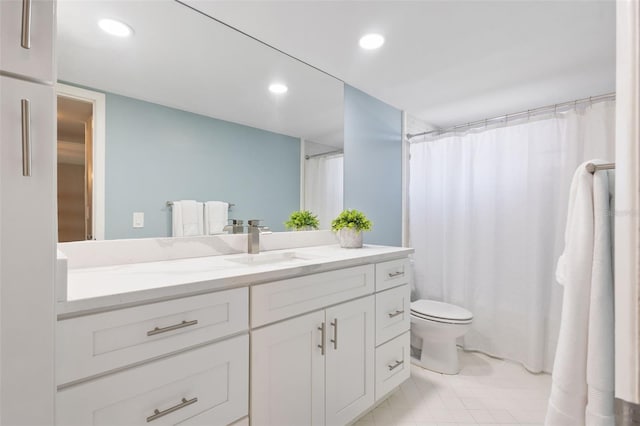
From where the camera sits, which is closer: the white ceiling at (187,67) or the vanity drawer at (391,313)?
the white ceiling at (187,67)

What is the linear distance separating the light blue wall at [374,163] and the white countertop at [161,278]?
914mm

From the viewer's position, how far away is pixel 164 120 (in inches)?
58.1

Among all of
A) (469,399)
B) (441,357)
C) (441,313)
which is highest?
(441,313)

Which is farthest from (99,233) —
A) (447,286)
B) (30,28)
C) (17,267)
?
(447,286)

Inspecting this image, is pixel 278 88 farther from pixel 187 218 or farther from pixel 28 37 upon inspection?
pixel 28 37

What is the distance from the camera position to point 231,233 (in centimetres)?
170

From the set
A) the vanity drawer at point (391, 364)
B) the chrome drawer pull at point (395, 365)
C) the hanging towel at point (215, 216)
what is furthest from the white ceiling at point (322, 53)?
the chrome drawer pull at point (395, 365)

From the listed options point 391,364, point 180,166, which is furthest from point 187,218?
point 391,364

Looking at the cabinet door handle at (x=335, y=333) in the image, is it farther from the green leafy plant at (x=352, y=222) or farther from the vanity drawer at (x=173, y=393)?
the green leafy plant at (x=352, y=222)

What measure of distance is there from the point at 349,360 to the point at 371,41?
1695 mm

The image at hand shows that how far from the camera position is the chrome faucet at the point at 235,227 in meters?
1.68

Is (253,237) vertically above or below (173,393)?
above

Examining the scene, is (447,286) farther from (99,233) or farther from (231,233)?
(99,233)

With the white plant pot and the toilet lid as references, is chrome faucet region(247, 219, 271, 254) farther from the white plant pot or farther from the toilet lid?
the toilet lid
